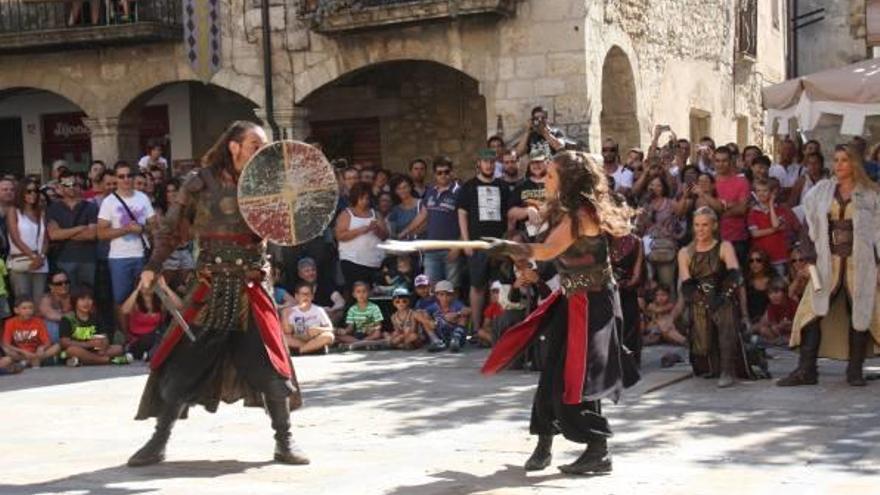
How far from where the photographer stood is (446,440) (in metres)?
7.56

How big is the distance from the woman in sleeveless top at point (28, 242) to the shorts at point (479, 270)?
13.3 feet

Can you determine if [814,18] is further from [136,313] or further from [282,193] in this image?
[282,193]

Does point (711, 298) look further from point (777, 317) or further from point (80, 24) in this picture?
point (80, 24)

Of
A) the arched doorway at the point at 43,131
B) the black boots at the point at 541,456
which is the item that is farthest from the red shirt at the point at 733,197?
the arched doorway at the point at 43,131

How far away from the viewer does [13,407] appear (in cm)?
967

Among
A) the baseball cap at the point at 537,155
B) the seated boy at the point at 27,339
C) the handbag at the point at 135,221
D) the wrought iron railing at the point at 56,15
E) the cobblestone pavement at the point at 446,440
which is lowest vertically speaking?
the cobblestone pavement at the point at 446,440

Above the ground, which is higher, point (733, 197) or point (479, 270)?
point (733, 197)

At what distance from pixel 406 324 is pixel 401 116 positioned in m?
8.70

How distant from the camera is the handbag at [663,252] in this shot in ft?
39.7

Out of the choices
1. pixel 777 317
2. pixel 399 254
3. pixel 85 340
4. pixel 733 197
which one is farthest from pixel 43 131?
pixel 777 317

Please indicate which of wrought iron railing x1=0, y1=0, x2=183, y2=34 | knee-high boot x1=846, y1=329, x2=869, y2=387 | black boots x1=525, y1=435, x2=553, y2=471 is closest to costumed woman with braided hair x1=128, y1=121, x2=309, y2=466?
black boots x1=525, y1=435, x2=553, y2=471

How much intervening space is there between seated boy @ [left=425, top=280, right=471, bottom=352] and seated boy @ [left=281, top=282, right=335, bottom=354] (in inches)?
37.0

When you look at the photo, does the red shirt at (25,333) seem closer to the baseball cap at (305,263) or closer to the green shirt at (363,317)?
the baseball cap at (305,263)

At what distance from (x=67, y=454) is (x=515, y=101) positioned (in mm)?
10070
